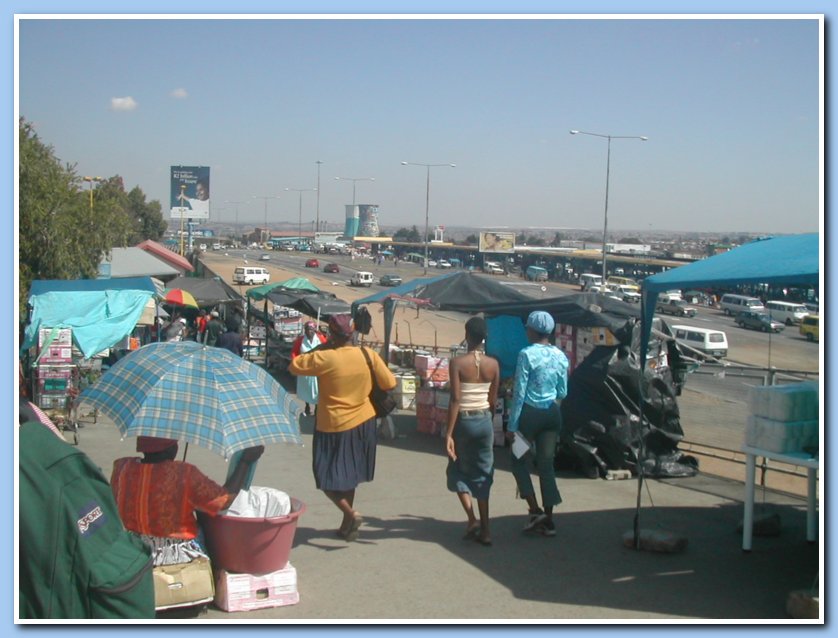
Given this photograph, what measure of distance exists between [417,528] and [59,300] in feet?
Result: 28.7

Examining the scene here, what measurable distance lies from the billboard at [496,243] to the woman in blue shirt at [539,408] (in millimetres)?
97564

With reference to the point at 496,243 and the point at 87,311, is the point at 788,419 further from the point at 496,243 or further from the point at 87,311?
the point at 496,243

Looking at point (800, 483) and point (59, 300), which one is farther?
point (59, 300)

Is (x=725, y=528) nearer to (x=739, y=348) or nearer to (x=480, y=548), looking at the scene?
(x=480, y=548)

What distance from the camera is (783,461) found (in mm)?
6145

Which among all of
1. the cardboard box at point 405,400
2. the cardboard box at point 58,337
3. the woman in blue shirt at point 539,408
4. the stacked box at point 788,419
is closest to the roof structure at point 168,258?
the cardboard box at point 58,337

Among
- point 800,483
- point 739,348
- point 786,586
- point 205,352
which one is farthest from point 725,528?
point 739,348

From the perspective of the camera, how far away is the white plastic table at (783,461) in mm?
6020

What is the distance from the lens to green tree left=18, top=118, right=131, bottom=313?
19156 mm

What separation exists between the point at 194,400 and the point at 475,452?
7.74 ft

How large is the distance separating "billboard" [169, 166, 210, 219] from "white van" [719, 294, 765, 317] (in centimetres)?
3816

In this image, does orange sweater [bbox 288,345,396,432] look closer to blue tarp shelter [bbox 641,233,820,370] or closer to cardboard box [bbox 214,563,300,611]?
cardboard box [bbox 214,563,300,611]

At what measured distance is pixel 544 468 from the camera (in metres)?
7.27

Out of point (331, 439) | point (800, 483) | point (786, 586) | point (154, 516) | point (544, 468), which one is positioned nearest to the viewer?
point (154, 516)
